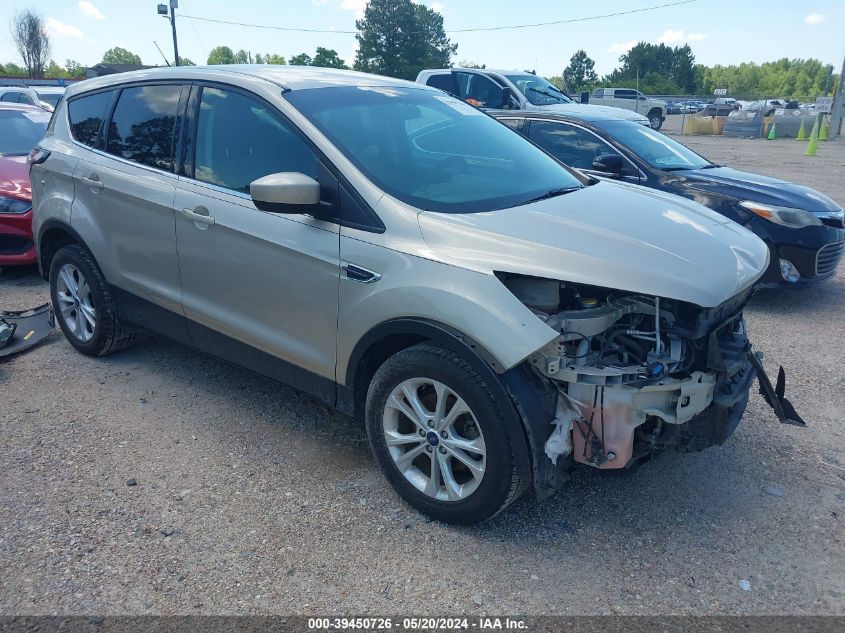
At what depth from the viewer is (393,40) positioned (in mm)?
76375

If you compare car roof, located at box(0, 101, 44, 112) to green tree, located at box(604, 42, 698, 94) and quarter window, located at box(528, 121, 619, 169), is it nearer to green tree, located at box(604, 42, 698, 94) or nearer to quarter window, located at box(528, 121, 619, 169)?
quarter window, located at box(528, 121, 619, 169)

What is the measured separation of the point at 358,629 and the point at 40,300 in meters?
5.12

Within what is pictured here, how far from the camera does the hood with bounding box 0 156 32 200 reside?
21.8ft

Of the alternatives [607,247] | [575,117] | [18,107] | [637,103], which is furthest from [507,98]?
[637,103]

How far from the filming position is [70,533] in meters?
3.00

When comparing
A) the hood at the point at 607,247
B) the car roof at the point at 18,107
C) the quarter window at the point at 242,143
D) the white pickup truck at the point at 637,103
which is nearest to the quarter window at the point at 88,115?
the quarter window at the point at 242,143

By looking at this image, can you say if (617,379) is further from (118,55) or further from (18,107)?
(118,55)

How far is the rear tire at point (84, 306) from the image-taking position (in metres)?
4.52

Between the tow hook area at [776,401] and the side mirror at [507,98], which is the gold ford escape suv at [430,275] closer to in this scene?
the tow hook area at [776,401]

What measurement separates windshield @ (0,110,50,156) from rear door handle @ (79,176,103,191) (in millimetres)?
4050

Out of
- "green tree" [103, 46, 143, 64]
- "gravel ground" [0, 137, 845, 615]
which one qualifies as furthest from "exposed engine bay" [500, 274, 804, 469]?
"green tree" [103, 46, 143, 64]

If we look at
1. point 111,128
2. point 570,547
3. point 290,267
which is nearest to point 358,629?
point 570,547

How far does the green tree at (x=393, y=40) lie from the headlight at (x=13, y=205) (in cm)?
7099

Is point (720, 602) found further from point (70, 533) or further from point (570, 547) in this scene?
point (70, 533)
